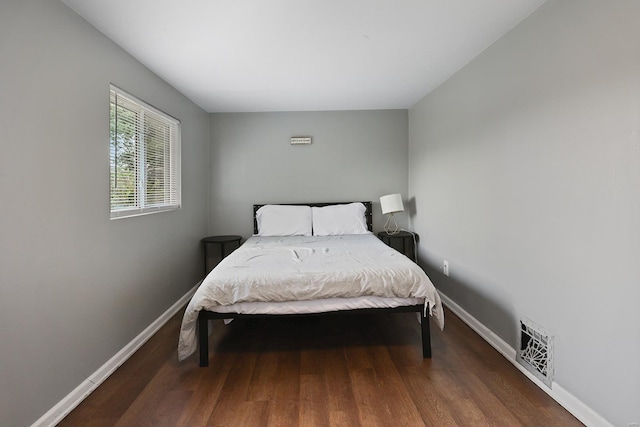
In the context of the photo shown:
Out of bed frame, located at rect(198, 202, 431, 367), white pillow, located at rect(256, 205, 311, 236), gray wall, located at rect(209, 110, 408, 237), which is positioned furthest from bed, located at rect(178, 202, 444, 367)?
gray wall, located at rect(209, 110, 408, 237)

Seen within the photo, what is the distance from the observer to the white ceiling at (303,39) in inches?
69.3

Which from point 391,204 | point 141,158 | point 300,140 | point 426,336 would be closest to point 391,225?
point 391,204

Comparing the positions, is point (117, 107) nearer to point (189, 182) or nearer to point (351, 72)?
point (189, 182)

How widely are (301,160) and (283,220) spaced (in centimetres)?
90

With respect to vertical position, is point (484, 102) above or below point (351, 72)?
below

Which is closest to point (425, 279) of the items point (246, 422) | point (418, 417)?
point (418, 417)

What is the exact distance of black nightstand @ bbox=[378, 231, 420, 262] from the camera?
3.75 m

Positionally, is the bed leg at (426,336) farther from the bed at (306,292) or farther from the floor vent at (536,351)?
the floor vent at (536,351)

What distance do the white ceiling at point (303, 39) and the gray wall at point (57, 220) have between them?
1.13 feet

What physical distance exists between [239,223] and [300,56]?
2395 millimetres

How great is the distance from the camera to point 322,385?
1.85m

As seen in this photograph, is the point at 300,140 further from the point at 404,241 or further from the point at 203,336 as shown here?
the point at 203,336

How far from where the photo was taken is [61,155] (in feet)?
5.46

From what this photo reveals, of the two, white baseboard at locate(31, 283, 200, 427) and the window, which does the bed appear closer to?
white baseboard at locate(31, 283, 200, 427)
